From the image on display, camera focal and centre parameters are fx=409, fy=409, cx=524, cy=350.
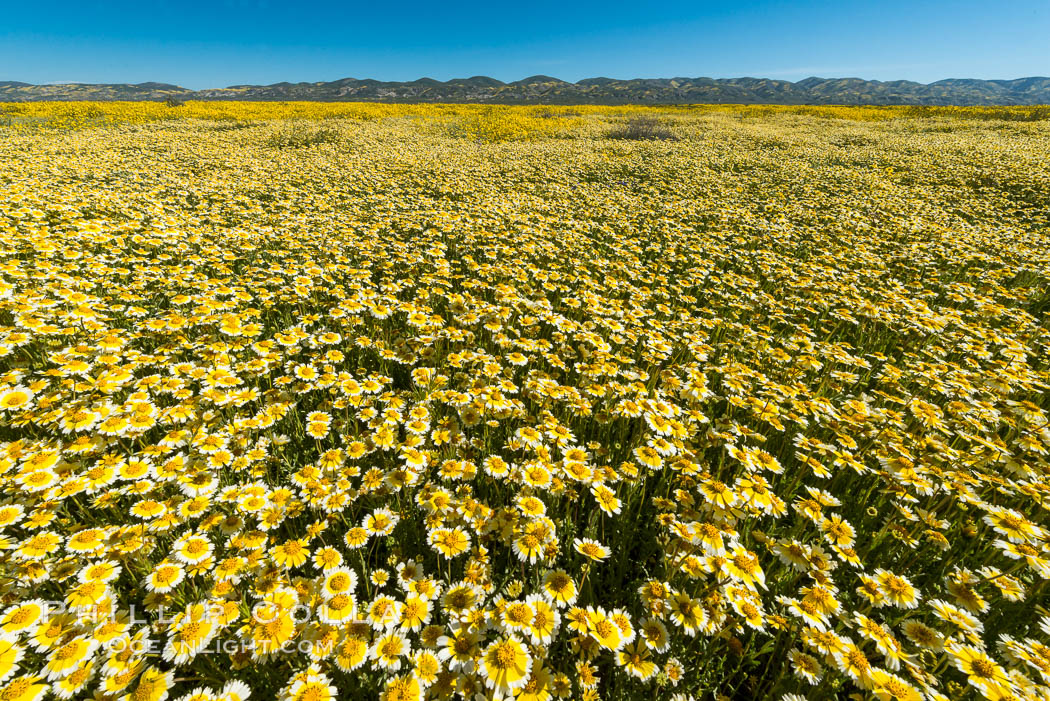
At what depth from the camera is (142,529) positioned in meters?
2.16

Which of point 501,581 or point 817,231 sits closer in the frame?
point 501,581

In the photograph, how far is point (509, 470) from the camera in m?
2.70

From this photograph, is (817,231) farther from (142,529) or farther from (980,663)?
(142,529)

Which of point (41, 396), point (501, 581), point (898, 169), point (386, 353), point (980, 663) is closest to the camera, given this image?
point (980, 663)

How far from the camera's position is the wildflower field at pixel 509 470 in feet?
6.21

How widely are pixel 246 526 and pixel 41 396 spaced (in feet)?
7.00

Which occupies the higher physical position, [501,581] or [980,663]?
[980,663]

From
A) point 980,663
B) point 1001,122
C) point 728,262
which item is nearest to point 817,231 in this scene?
point 728,262

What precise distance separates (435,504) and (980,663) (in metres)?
2.67

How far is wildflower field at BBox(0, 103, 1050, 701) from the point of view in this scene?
1.89 meters

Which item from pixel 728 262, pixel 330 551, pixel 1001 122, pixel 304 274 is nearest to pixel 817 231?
pixel 728 262

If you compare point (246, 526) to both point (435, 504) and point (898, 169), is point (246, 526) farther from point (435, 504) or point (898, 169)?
point (898, 169)

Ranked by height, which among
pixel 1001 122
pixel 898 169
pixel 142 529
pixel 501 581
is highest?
pixel 1001 122

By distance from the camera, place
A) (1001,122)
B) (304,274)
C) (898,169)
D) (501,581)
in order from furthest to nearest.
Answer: (1001,122), (898,169), (304,274), (501,581)
